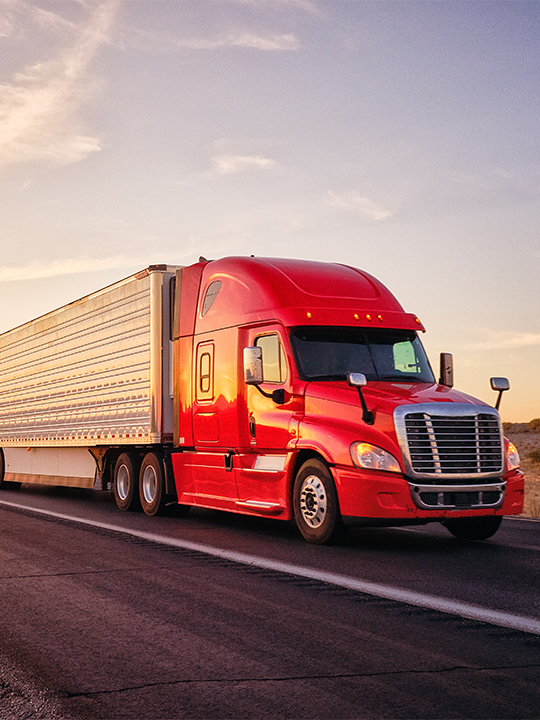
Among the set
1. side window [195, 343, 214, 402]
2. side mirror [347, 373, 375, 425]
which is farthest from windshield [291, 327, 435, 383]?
side window [195, 343, 214, 402]

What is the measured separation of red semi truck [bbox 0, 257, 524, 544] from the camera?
361 inches

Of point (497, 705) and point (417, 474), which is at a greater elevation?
point (417, 474)

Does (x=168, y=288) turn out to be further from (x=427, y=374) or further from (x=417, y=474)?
(x=417, y=474)

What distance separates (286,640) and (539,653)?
4.82 ft

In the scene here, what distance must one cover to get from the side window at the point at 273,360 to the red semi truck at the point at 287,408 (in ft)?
0.08

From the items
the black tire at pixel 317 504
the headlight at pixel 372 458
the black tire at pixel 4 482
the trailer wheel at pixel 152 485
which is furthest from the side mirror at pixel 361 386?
the black tire at pixel 4 482

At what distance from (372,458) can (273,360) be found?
218cm

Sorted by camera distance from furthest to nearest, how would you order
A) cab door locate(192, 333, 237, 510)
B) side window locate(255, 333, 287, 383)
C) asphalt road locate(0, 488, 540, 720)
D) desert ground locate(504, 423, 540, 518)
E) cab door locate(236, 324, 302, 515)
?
desert ground locate(504, 423, 540, 518)
cab door locate(192, 333, 237, 510)
side window locate(255, 333, 287, 383)
cab door locate(236, 324, 302, 515)
asphalt road locate(0, 488, 540, 720)

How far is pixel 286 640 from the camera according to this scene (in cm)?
516

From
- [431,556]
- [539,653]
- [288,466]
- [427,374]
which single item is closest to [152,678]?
[539,653]

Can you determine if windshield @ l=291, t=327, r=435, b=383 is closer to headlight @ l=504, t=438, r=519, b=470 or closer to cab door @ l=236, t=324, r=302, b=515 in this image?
cab door @ l=236, t=324, r=302, b=515

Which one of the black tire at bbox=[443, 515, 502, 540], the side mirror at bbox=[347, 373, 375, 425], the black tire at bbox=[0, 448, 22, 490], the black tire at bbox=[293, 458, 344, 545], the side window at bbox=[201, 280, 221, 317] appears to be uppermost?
the side window at bbox=[201, 280, 221, 317]

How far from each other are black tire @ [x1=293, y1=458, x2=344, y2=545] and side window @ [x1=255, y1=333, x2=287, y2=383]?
1233 millimetres

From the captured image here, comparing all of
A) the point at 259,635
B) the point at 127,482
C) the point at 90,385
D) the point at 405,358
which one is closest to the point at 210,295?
the point at 405,358
